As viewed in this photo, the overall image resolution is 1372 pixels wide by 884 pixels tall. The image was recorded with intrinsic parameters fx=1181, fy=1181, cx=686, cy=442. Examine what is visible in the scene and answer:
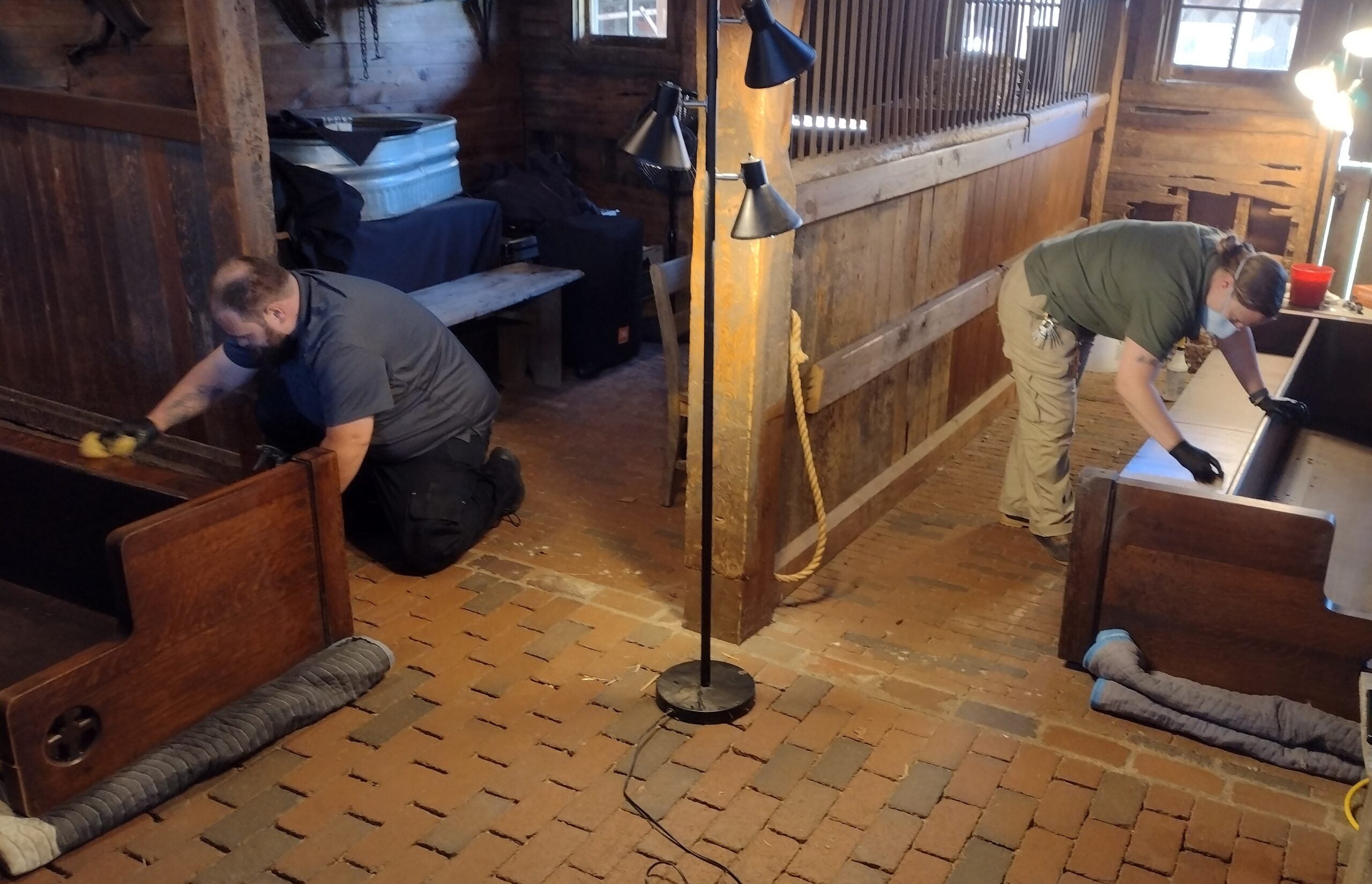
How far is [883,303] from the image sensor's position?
14.3 feet

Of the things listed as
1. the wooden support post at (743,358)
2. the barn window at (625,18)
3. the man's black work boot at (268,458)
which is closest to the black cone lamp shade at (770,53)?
the wooden support post at (743,358)

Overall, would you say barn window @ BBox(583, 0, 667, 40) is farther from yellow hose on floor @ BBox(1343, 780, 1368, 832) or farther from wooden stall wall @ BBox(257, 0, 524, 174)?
yellow hose on floor @ BBox(1343, 780, 1368, 832)

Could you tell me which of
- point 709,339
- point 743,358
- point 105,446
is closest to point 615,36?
point 743,358

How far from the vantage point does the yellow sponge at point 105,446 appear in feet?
11.7

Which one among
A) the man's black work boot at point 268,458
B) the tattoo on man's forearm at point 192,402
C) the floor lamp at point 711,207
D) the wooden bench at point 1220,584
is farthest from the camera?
the tattoo on man's forearm at point 192,402

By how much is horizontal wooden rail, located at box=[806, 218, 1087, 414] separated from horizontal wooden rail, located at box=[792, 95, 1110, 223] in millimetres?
486

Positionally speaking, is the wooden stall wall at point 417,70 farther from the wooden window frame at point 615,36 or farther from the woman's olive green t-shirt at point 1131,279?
the woman's olive green t-shirt at point 1131,279

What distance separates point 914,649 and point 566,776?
1240mm

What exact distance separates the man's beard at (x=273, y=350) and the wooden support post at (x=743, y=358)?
4.10 feet

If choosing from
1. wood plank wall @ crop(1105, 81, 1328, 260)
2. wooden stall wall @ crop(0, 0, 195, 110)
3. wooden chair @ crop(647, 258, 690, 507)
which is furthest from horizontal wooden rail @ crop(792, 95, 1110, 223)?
wooden stall wall @ crop(0, 0, 195, 110)

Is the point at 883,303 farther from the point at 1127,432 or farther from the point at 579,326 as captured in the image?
the point at 579,326

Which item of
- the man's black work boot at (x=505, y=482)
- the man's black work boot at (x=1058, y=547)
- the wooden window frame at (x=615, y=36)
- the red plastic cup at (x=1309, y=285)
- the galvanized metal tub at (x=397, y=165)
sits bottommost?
the man's black work boot at (x=1058, y=547)

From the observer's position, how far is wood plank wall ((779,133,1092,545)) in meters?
3.91

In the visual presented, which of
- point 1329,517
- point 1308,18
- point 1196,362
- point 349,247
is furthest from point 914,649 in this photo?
point 1308,18
